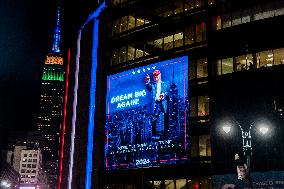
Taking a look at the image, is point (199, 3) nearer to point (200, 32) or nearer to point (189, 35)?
point (200, 32)

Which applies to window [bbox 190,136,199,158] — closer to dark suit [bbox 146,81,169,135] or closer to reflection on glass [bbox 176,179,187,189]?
reflection on glass [bbox 176,179,187,189]

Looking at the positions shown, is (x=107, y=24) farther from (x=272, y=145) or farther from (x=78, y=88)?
(x=272, y=145)

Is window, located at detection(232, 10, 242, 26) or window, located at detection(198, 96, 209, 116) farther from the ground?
window, located at detection(232, 10, 242, 26)

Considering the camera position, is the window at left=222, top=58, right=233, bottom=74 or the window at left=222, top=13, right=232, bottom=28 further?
the window at left=222, top=13, right=232, bottom=28

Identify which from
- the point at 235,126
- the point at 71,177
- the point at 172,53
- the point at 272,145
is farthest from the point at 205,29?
the point at 71,177

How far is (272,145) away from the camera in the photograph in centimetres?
3806

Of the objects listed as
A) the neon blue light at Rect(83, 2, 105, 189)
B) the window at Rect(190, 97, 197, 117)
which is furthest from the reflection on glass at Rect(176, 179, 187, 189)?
the neon blue light at Rect(83, 2, 105, 189)

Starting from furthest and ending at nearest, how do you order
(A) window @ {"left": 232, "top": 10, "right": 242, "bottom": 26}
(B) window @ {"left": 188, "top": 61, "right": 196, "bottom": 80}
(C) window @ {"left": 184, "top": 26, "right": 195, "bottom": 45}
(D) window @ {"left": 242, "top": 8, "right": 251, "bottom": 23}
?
(C) window @ {"left": 184, "top": 26, "right": 195, "bottom": 45}, (B) window @ {"left": 188, "top": 61, "right": 196, "bottom": 80}, (A) window @ {"left": 232, "top": 10, "right": 242, "bottom": 26}, (D) window @ {"left": 242, "top": 8, "right": 251, "bottom": 23}

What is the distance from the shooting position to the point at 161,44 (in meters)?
50.2

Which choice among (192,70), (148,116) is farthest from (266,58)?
(148,116)

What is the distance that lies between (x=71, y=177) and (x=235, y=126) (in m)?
26.7

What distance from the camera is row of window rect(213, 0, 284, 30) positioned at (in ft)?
138

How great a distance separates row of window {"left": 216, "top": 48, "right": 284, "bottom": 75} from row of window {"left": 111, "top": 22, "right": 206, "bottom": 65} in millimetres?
4320

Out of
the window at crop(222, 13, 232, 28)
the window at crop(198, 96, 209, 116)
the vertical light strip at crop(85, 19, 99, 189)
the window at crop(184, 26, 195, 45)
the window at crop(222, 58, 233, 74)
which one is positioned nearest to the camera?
the window at crop(222, 58, 233, 74)
